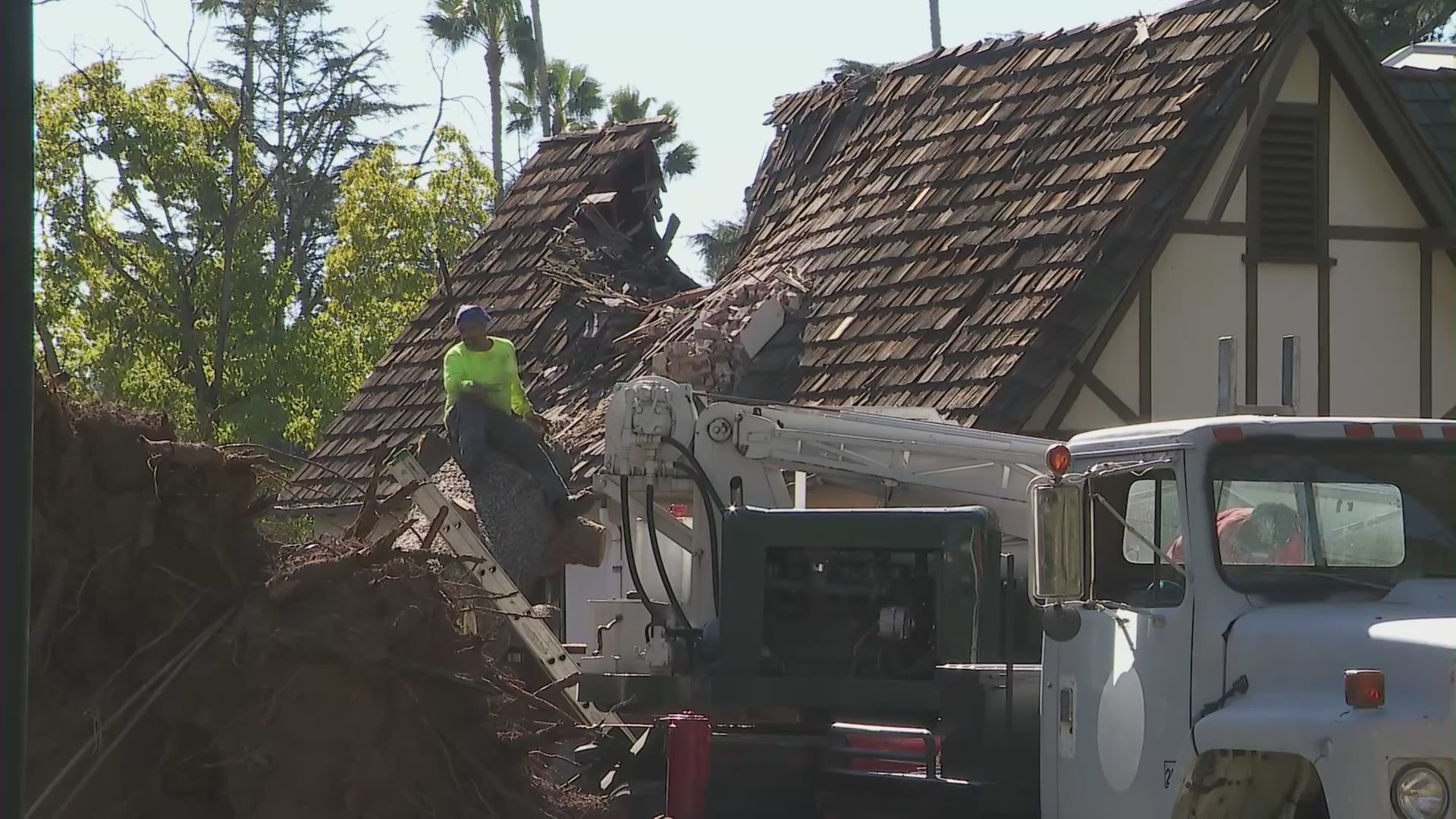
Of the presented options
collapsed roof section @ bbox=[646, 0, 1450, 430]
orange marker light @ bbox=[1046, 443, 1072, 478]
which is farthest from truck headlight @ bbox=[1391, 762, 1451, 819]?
collapsed roof section @ bbox=[646, 0, 1450, 430]

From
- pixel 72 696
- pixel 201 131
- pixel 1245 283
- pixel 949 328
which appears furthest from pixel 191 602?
pixel 201 131

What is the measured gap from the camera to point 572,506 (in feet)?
44.8

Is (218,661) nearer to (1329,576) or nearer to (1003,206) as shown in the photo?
(1329,576)

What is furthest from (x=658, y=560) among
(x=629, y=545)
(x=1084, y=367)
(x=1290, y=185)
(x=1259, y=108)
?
(x=1290, y=185)

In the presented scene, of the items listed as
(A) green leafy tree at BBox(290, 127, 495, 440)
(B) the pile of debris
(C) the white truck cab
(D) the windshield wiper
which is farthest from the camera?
(A) green leafy tree at BBox(290, 127, 495, 440)

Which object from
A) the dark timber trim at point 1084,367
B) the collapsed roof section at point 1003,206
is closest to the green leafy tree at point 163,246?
the collapsed roof section at point 1003,206

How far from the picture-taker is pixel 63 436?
22.4ft

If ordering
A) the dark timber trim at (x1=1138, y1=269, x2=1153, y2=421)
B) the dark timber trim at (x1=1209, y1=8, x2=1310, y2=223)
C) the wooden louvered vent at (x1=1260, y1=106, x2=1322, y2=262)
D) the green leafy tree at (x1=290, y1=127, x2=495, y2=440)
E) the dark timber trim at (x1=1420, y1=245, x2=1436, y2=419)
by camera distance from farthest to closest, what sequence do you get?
the green leafy tree at (x1=290, y1=127, x2=495, y2=440) < the dark timber trim at (x1=1420, y1=245, x2=1436, y2=419) < the wooden louvered vent at (x1=1260, y1=106, x2=1322, y2=262) < the dark timber trim at (x1=1209, y1=8, x2=1310, y2=223) < the dark timber trim at (x1=1138, y1=269, x2=1153, y2=421)

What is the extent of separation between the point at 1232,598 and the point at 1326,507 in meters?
0.50

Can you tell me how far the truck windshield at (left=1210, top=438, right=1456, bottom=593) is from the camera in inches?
279

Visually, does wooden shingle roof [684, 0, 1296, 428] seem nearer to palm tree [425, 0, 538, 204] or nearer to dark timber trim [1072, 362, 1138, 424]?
dark timber trim [1072, 362, 1138, 424]

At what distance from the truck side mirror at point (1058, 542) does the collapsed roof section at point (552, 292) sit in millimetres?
12757

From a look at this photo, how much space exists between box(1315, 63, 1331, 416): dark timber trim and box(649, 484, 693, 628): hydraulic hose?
8507mm

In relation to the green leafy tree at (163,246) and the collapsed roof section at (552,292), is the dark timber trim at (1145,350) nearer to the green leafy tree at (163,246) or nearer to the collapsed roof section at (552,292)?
the collapsed roof section at (552,292)
